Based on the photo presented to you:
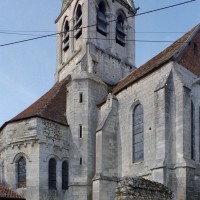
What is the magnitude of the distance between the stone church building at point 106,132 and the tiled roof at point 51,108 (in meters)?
0.06

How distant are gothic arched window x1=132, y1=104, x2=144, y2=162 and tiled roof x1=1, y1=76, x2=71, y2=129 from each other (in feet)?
15.3

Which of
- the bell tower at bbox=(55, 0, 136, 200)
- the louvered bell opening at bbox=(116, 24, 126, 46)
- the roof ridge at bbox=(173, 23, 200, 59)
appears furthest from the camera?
the louvered bell opening at bbox=(116, 24, 126, 46)

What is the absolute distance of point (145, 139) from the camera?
2091 cm

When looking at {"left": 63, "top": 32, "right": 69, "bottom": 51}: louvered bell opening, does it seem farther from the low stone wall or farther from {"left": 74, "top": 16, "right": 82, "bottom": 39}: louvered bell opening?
the low stone wall

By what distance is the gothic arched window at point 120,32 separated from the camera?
3148 centimetres

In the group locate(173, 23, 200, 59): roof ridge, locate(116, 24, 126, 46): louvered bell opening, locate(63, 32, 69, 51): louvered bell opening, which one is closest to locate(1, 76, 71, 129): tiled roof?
locate(63, 32, 69, 51): louvered bell opening

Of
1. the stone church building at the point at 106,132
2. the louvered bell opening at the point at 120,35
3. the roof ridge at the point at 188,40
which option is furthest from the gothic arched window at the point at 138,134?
the louvered bell opening at the point at 120,35

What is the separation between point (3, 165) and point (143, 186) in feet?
44.5

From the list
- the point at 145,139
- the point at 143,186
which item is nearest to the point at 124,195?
the point at 143,186

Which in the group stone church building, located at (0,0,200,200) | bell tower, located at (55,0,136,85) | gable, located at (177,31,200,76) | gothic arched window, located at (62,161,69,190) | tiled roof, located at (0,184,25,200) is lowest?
tiled roof, located at (0,184,25,200)

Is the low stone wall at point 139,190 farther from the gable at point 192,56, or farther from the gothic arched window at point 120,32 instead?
the gothic arched window at point 120,32

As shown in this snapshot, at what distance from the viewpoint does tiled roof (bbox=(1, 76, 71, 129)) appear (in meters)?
23.6

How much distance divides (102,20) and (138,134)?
1210 centimetres

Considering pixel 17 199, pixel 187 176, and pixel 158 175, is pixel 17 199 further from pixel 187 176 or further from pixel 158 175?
pixel 187 176
